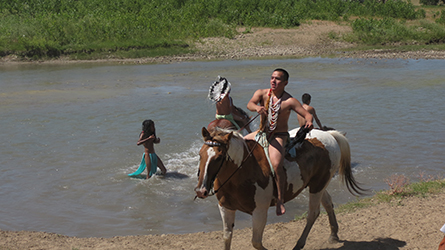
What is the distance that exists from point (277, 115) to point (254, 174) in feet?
2.31

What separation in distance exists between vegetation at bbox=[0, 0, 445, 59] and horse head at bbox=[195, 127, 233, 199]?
34759 mm

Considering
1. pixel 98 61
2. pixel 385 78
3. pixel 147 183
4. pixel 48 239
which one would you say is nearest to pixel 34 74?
pixel 98 61

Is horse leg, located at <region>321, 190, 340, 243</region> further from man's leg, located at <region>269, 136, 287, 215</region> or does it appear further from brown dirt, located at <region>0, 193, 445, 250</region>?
man's leg, located at <region>269, 136, 287, 215</region>

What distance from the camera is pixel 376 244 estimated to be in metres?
5.46

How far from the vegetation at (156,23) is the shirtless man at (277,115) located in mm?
34314

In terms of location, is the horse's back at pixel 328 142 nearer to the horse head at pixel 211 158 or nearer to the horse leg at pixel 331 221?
the horse leg at pixel 331 221

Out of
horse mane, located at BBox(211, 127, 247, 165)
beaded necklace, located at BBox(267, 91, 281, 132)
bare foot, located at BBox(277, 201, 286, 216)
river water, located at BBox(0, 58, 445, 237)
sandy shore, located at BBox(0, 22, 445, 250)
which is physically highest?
beaded necklace, located at BBox(267, 91, 281, 132)

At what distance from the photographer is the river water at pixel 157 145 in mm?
7699

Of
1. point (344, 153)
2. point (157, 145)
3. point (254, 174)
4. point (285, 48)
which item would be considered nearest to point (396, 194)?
point (344, 153)

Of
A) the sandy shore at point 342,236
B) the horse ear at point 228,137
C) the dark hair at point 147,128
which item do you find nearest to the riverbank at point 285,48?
the dark hair at point 147,128

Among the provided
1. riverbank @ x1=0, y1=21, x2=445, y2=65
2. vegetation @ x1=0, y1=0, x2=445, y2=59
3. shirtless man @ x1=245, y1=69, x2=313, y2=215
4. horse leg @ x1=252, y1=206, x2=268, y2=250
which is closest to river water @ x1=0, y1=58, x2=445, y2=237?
horse leg @ x1=252, y1=206, x2=268, y2=250

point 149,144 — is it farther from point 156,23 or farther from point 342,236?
point 156,23

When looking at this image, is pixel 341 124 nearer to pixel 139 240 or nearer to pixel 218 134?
pixel 139 240

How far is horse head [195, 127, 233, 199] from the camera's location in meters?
4.32
